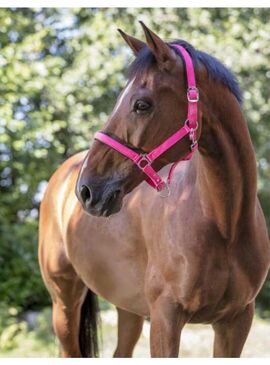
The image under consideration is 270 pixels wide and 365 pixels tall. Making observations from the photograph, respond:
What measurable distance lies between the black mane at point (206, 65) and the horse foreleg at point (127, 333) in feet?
5.77

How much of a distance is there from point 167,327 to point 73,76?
19.4 ft

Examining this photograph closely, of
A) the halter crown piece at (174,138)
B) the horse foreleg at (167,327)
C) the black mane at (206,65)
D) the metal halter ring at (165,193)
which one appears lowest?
the horse foreleg at (167,327)

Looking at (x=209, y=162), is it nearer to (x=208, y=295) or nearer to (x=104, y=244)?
(x=208, y=295)

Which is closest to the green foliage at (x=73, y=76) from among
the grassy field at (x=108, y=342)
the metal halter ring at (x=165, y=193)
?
the grassy field at (x=108, y=342)

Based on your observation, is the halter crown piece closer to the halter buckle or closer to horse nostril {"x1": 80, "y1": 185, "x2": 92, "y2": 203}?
the halter buckle

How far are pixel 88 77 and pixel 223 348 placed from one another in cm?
575

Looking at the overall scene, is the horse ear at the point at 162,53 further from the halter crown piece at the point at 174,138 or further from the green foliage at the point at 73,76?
the green foliage at the point at 73,76

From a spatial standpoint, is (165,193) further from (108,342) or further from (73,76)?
(73,76)

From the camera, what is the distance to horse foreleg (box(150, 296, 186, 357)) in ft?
8.52

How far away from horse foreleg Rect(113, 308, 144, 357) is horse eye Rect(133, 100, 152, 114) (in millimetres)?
1849

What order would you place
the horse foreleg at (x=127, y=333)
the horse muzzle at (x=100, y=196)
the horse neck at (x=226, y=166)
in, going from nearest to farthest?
the horse muzzle at (x=100, y=196)
the horse neck at (x=226, y=166)
the horse foreleg at (x=127, y=333)

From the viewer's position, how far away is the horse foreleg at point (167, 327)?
2.60 metres

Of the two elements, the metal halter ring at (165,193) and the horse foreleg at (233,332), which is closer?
the metal halter ring at (165,193)

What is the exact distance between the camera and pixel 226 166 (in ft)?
8.51
